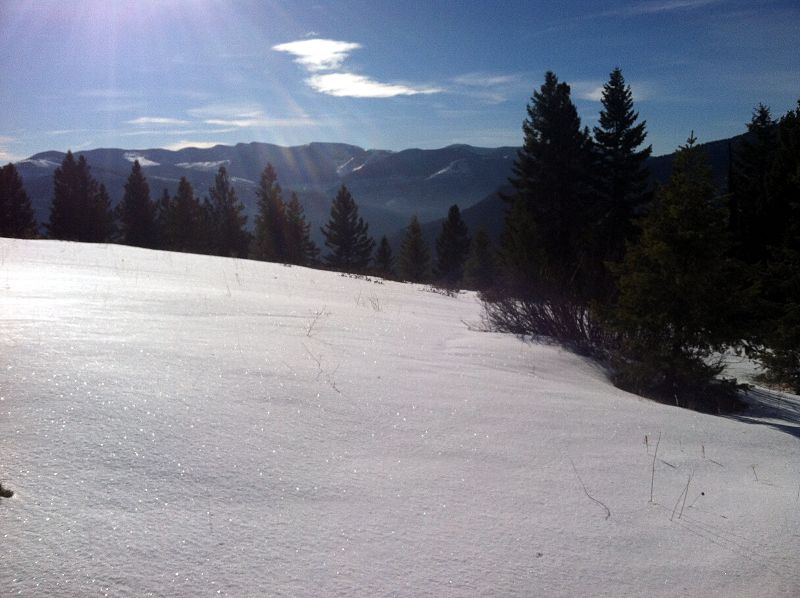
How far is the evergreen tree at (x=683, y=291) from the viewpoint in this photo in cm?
558

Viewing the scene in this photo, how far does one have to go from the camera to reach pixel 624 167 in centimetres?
3048

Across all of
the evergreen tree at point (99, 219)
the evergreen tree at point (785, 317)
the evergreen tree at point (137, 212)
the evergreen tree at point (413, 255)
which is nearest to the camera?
the evergreen tree at point (785, 317)

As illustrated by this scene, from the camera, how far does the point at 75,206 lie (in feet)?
153

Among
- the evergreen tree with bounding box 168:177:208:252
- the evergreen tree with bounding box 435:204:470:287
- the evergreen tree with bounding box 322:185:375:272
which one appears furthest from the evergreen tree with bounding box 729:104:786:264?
the evergreen tree with bounding box 168:177:208:252

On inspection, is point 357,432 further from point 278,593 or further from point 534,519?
point 278,593

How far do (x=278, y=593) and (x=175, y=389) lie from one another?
141cm

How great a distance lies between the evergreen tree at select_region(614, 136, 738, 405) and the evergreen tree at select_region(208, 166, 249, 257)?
44.3 metres

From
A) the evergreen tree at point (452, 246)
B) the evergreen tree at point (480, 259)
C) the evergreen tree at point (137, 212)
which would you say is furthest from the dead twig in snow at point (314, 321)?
the evergreen tree at point (452, 246)

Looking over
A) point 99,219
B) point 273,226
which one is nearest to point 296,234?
point 273,226

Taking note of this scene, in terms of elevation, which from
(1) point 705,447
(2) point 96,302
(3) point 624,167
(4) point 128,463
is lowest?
(1) point 705,447

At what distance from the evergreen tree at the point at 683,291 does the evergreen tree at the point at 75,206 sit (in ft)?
161

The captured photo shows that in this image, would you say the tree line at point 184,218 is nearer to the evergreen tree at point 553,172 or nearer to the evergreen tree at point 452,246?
the evergreen tree at point 452,246

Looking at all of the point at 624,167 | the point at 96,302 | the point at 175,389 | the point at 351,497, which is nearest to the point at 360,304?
the point at 96,302

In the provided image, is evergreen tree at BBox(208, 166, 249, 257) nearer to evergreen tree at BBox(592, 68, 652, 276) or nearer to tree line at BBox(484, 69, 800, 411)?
evergreen tree at BBox(592, 68, 652, 276)
